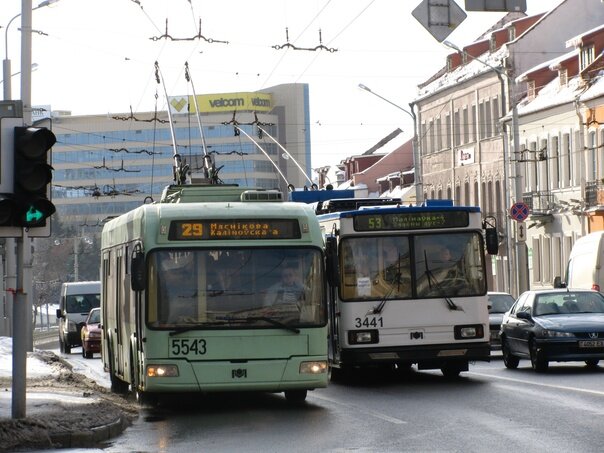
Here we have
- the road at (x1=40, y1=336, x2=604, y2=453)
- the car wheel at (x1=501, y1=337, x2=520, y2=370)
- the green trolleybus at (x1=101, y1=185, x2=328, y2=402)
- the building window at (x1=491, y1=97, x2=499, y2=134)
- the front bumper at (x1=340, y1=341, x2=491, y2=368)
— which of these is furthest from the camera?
the building window at (x1=491, y1=97, x2=499, y2=134)

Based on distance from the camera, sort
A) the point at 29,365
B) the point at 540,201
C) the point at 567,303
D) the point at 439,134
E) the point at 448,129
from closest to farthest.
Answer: the point at 567,303
the point at 29,365
the point at 540,201
the point at 448,129
the point at 439,134

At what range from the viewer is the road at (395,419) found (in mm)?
14672

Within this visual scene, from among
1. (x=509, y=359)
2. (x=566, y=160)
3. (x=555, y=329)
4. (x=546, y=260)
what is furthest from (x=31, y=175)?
(x=546, y=260)

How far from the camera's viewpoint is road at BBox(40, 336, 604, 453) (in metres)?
14.7

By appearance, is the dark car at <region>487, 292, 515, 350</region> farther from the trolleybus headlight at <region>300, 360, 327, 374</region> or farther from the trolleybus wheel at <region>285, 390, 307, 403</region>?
the trolleybus headlight at <region>300, 360, 327, 374</region>

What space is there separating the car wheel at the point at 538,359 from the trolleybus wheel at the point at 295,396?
6.75 meters

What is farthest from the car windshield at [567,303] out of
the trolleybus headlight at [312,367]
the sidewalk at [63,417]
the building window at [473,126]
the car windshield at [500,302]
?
the building window at [473,126]

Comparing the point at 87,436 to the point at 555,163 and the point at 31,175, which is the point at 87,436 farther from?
the point at 555,163

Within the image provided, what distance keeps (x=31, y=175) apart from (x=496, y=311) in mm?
22455

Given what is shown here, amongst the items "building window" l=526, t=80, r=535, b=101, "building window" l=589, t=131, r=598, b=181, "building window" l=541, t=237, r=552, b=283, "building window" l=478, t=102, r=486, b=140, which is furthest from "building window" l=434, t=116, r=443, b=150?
"building window" l=589, t=131, r=598, b=181

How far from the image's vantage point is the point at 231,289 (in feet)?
62.0

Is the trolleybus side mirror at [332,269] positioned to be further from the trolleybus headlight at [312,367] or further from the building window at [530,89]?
the building window at [530,89]

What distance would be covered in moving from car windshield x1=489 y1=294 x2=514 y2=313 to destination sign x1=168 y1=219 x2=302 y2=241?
59.9 ft

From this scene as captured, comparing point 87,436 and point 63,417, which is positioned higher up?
point 63,417
